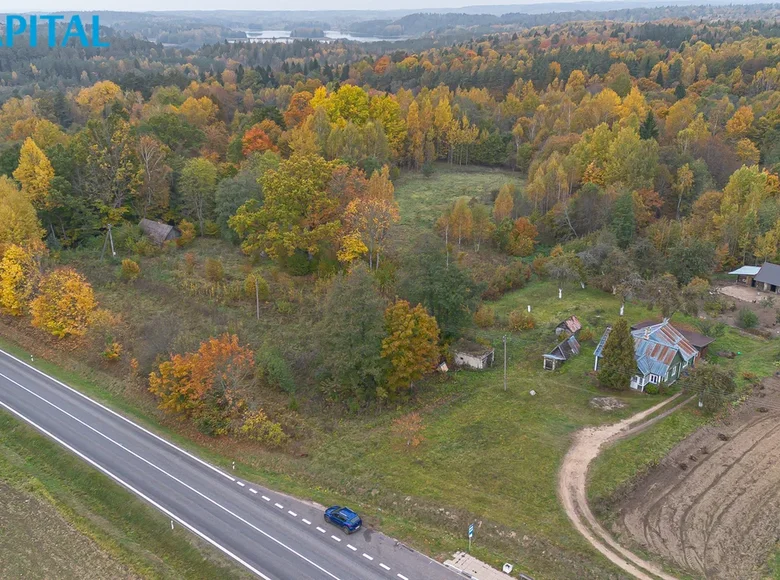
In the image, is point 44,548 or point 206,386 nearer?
point 44,548

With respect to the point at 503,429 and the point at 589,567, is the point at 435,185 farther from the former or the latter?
the point at 589,567

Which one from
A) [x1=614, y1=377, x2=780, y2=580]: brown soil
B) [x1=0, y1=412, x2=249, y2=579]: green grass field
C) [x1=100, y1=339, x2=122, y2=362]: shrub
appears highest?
[x1=100, y1=339, x2=122, y2=362]: shrub

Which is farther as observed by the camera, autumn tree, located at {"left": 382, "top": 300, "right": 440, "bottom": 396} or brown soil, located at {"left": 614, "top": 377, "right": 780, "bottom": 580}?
autumn tree, located at {"left": 382, "top": 300, "right": 440, "bottom": 396}

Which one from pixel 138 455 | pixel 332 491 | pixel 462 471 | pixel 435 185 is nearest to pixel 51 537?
pixel 138 455

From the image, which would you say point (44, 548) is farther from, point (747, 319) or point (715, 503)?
point (747, 319)

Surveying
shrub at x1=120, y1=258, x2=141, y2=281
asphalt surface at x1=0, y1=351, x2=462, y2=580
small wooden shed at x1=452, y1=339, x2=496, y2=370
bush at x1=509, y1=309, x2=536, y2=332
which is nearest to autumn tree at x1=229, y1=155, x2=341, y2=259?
shrub at x1=120, y1=258, x2=141, y2=281

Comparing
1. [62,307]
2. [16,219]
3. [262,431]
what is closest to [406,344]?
[262,431]

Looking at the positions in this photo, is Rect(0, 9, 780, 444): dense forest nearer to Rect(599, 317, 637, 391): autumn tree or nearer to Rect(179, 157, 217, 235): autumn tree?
Rect(179, 157, 217, 235): autumn tree
